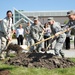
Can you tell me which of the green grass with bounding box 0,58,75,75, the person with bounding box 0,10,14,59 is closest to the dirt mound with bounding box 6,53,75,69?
the green grass with bounding box 0,58,75,75

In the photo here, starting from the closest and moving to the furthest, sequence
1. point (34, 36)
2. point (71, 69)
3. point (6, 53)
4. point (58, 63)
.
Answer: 1. point (71, 69)
2. point (58, 63)
3. point (6, 53)
4. point (34, 36)

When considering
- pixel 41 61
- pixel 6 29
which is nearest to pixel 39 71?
pixel 41 61

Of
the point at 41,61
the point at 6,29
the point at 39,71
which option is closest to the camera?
the point at 39,71

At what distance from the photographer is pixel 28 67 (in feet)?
33.4

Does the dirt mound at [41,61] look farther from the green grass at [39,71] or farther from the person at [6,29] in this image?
the person at [6,29]

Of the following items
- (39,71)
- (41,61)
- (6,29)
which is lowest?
(39,71)

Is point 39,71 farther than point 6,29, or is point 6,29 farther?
point 6,29

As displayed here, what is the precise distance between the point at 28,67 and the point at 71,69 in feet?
4.37

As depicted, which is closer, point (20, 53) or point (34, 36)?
point (20, 53)

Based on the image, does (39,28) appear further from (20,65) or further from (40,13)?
(40,13)

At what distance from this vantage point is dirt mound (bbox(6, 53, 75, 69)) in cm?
1046

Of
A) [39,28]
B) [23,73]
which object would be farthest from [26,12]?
[23,73]

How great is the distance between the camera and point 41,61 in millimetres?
10703

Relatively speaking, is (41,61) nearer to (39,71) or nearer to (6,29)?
(39,71)
